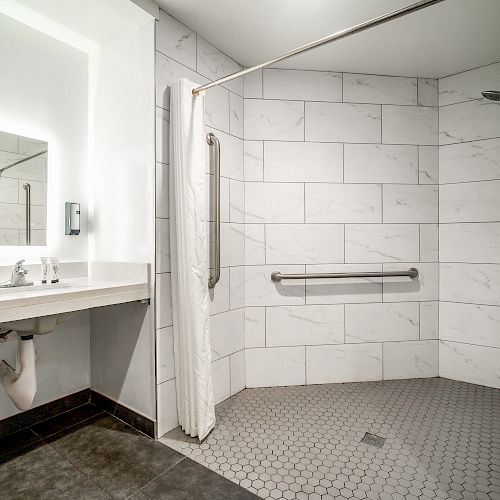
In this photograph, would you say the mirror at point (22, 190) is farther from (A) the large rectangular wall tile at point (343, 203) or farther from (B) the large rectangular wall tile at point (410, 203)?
(B) the large rectangular wall tile at point (410, 203)

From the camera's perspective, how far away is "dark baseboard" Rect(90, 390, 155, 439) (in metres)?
1.76

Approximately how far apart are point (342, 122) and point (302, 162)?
16.7 inches

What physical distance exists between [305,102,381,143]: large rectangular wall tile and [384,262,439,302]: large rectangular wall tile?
38.5 inches

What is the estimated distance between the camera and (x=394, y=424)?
73.4 inches

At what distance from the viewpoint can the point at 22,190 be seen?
5.90ft

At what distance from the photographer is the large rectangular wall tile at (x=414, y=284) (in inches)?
97.1

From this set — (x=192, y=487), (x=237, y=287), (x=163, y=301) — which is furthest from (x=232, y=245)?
(x=192, y=487)

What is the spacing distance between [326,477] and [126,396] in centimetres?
114

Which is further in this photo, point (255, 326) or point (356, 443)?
point (255, 326)

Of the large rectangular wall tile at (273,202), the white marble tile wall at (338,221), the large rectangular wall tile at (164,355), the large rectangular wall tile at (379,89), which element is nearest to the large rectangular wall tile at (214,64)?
the white marble tile wall at (338,221)

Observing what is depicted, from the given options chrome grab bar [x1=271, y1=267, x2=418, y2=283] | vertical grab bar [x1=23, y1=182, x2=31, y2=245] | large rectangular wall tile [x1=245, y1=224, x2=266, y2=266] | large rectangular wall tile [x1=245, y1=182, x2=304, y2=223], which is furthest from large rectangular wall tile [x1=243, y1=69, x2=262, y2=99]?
vertical grab bar [x1=23, y1=182, x2=31, y2=245]

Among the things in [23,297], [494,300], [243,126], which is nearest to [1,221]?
[23,297]

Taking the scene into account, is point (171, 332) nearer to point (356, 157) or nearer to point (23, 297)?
point (23, 297)

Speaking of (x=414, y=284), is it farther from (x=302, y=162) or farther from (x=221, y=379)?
(x=221, y=379)
